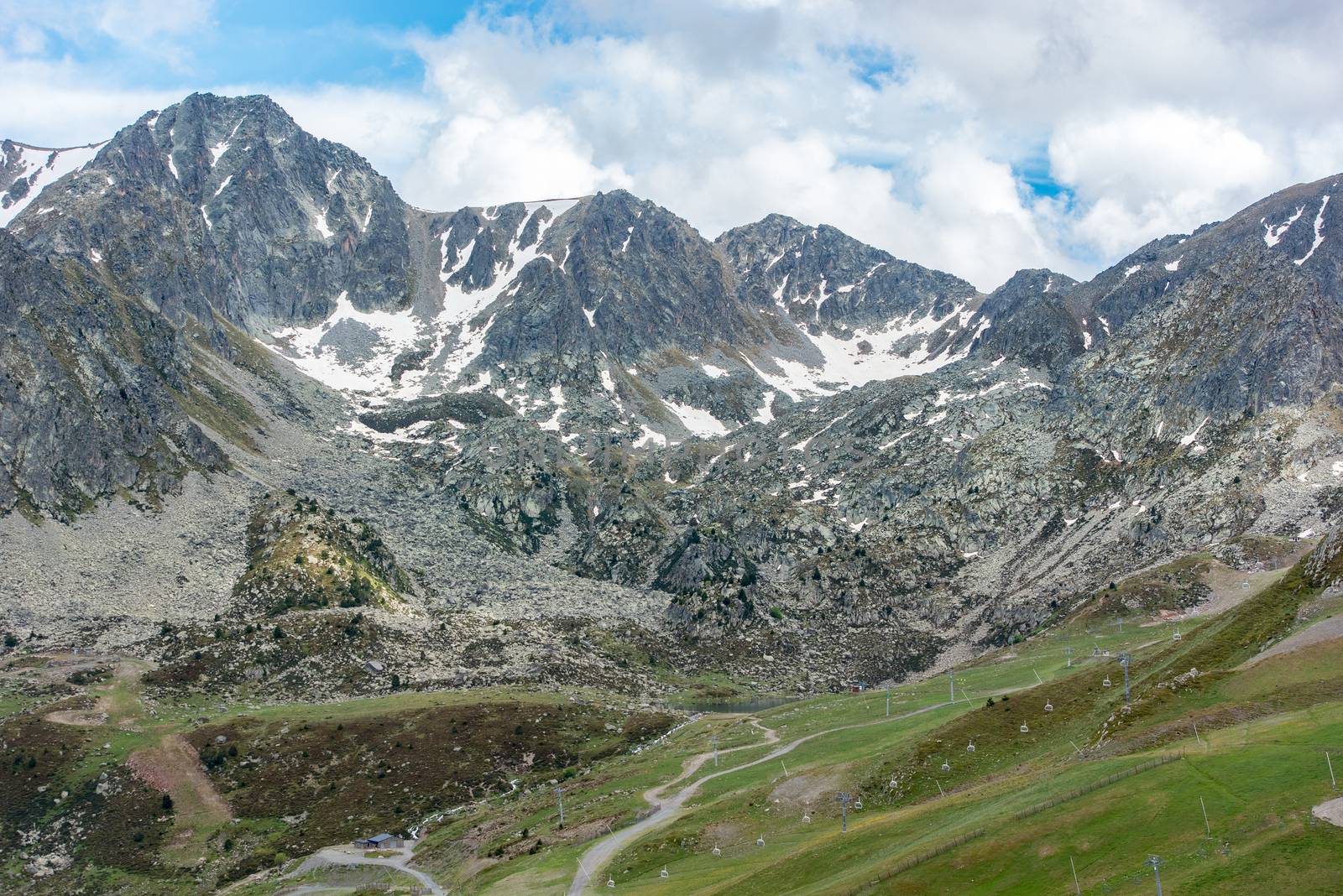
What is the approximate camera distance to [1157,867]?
39.3 meters

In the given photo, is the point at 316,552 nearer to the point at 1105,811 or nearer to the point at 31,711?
the point at 31,711

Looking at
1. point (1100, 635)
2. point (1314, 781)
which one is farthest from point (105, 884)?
point (1100, 635)

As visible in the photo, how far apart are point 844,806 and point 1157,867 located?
1390 inches

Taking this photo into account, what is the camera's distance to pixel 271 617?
168125 millimetres

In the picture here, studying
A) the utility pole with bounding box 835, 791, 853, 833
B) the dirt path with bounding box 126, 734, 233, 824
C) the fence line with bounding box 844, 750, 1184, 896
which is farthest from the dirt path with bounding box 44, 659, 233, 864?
the fence line with bounding box 844, 750, 1184, 896

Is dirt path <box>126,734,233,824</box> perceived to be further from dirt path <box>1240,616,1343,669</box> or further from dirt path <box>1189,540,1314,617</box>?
dirt path <box>1189,540,1314,617</box>

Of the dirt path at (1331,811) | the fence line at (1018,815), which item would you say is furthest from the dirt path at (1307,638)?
the dirt path at (1331,811)

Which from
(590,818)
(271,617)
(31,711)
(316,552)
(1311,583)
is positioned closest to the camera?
(1311,583)

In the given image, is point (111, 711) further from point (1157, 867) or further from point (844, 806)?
point (1157, 867)

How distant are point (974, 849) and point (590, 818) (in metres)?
52.8

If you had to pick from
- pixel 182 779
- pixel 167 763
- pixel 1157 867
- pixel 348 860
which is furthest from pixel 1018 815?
pixel 167 763

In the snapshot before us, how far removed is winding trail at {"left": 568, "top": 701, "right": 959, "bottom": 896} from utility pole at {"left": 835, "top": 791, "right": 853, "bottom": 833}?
16742mm

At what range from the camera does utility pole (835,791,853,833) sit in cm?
6979

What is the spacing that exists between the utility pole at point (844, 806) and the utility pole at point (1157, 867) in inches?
1174
